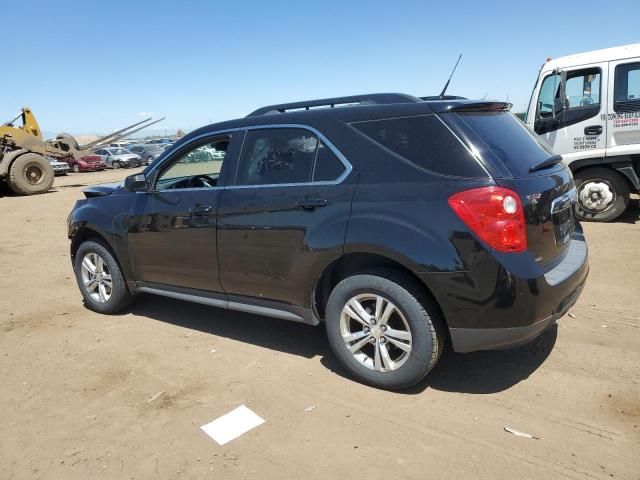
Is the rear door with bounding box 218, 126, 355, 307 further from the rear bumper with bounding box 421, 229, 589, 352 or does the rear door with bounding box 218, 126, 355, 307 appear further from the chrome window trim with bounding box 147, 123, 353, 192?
the rear bumper with bounding box 421, 229, 589, 352

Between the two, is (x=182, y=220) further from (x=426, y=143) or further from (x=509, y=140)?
(x=509, y=140)

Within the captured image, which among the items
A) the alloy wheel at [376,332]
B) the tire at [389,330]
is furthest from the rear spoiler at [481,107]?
the alloy wheel at [376,332]

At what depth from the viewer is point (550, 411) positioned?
301 centimetres

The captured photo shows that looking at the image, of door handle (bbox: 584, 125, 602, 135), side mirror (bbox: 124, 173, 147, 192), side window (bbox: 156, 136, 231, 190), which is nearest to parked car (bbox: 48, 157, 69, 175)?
A: side mirror (bbox: 124, 173, 147, 192)

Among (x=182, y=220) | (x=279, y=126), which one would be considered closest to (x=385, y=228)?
A: (x=279, y=126)

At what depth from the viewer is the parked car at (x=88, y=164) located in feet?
107

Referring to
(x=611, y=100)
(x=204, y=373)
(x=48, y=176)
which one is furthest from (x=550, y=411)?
(x=48, y=176)

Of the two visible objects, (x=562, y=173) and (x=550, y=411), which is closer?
(x=550, y=411)

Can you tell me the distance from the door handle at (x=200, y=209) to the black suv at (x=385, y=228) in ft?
0.04

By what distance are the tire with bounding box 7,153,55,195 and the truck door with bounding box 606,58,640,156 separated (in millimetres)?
18006

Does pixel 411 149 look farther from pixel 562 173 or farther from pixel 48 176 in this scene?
pixel 48 176

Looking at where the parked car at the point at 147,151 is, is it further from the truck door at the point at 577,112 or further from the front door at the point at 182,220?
the front door at the point at 182,220

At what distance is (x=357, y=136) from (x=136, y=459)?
2.30m

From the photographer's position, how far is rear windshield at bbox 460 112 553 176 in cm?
307
